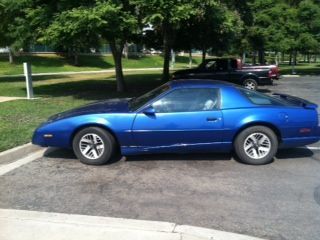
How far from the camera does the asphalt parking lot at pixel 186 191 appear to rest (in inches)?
203

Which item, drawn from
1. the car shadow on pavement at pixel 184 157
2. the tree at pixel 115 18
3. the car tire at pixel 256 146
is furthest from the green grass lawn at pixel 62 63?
the car tire at pixel 256 146

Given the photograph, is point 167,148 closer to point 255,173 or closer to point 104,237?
point 255,173

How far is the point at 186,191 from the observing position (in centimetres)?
608

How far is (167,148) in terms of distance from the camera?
738 centimetres

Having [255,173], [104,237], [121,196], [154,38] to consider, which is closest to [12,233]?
[104,237]

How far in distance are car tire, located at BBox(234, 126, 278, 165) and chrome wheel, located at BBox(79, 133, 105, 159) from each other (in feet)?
7.10

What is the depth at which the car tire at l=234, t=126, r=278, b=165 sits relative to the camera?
24.4ft

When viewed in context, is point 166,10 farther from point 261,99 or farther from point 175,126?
point 175,126

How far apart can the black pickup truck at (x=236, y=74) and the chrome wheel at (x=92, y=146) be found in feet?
46.5

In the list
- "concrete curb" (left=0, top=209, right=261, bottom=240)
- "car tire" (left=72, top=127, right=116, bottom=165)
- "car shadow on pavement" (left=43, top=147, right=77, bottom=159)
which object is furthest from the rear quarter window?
"concrete curb" (left=0, top=209, right=261, bottom=240)

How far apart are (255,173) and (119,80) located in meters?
12.8

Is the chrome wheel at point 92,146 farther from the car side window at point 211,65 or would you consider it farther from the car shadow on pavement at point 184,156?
the car side window at point 211,65

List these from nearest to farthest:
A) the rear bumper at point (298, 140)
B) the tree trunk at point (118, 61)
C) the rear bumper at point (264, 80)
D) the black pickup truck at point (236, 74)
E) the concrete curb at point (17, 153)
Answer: the rear bumper at point (298, 140)
the concrete curb at point (17, 153)
the tree trunk at point (118, 61)
the black pickup truck at point (236, 74)
the rear bumper at point (264, 80)

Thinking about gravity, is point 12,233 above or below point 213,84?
below
